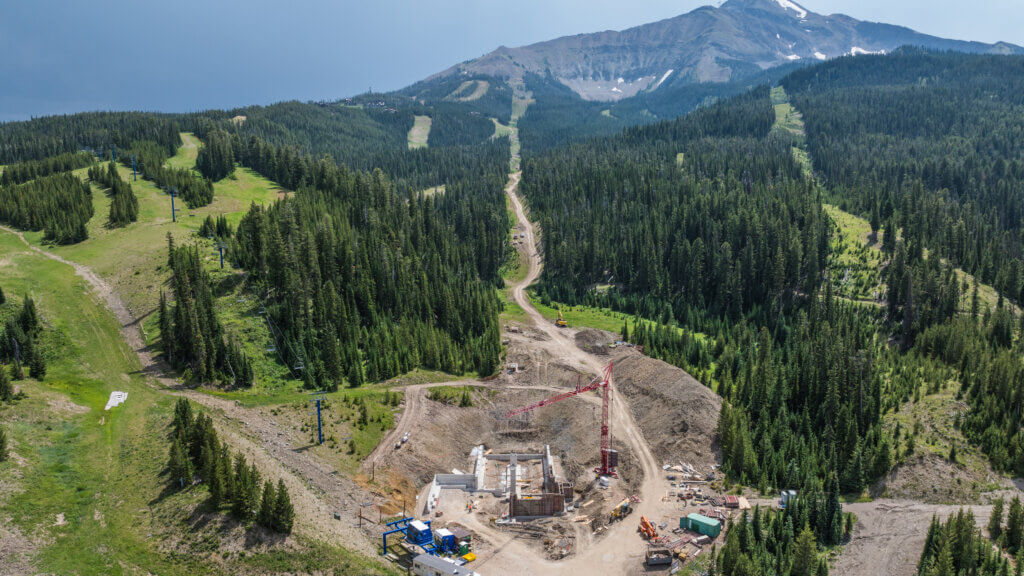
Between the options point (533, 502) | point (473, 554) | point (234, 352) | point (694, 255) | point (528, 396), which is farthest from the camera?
point (694, 255)

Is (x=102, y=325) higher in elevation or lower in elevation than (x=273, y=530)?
higher

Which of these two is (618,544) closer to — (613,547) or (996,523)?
(613,547)

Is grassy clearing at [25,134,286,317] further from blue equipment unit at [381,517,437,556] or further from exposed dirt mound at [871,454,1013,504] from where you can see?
exposed dirt mound at [871,454,1013,504]

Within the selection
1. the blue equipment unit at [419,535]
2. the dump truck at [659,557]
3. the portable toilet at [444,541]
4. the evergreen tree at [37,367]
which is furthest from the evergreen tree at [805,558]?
the evergreen tree at [37,367]

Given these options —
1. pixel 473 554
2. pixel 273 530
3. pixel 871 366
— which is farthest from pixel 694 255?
pixel 273 530

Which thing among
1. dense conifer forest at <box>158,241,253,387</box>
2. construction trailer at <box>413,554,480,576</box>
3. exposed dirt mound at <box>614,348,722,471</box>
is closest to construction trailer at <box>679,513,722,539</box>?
exposed dirt mound at <box>614,348,722,471</box>

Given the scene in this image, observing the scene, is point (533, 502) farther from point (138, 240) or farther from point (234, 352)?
point (138, 240)

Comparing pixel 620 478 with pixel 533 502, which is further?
pixel 620 478
